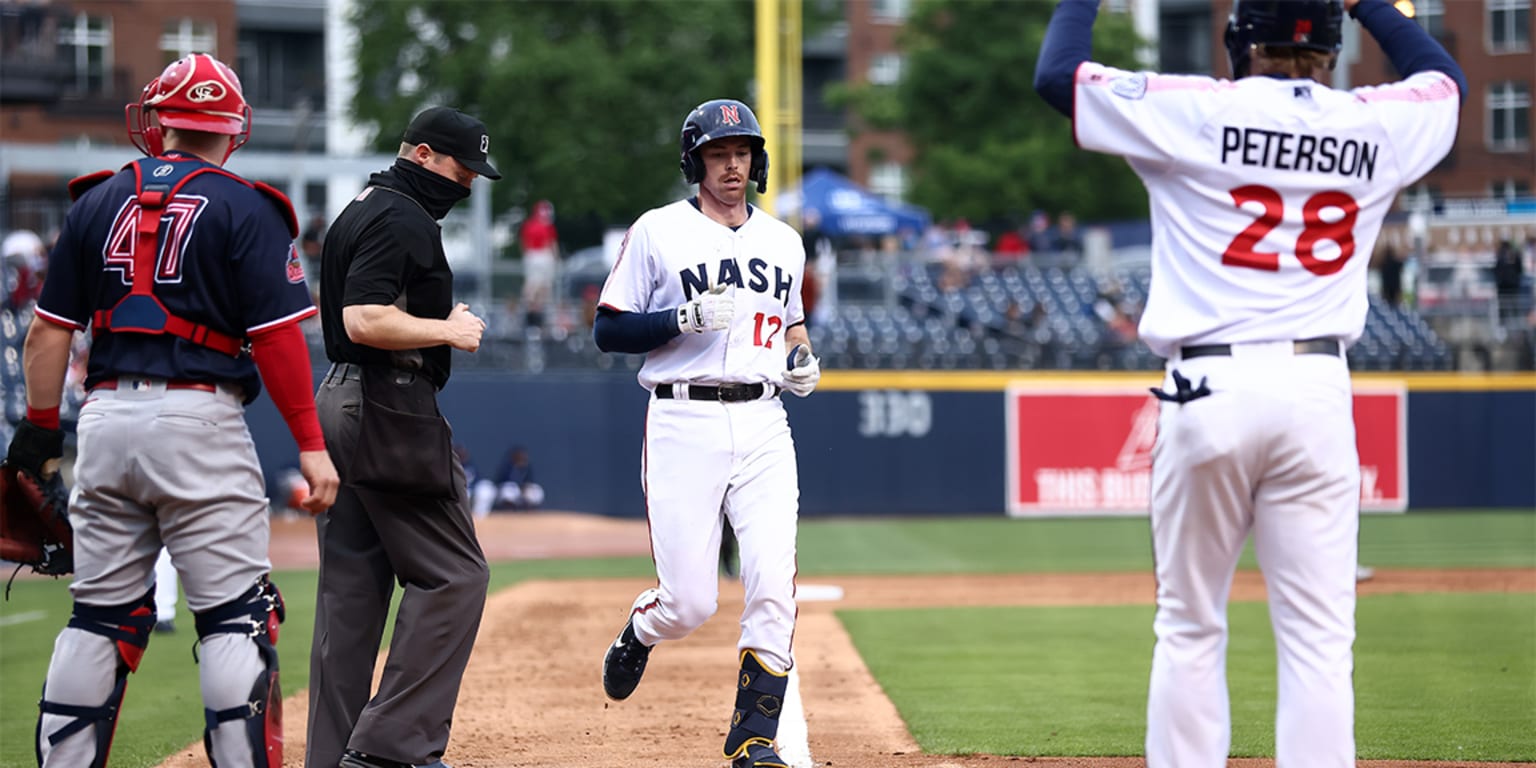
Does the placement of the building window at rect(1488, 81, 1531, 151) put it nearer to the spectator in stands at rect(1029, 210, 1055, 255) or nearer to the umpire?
the spectator in stands at rect(1029, 210, 1055, 255)

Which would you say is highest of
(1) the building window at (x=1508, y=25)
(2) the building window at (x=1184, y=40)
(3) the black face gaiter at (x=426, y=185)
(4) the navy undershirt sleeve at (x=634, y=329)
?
(2) the building window at (x=1184, y=40)

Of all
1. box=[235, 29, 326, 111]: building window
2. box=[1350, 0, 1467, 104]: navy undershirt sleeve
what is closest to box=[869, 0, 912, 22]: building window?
box=[235, 29, 326, 111]: building window

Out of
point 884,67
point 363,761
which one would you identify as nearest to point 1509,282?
point 363,761

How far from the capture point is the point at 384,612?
16.6 ft

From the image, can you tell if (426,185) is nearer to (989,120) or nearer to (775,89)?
(775,89)

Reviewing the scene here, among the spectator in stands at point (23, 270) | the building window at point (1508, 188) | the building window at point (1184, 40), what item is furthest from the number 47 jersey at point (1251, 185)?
the building window at point (1184, 40)

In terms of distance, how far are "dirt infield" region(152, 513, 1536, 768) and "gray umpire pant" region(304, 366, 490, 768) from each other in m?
0.77

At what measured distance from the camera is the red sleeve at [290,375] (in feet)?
13.9

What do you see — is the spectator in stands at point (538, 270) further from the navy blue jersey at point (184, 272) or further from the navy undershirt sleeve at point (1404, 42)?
the navy undershirt sleeve at point (1404, 42)

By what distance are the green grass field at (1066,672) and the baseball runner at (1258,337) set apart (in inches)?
85.1

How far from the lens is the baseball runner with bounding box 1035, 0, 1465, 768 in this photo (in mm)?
3836

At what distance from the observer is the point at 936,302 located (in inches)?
901

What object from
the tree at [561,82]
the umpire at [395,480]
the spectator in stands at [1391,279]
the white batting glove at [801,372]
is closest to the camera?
the umpire at [395,480]

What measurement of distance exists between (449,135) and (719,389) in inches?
45.6
